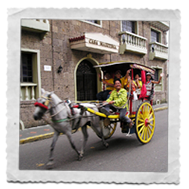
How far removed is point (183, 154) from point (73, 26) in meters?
8.94

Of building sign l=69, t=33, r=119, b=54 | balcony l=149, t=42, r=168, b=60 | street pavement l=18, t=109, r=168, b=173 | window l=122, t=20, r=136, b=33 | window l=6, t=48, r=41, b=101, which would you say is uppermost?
window l=122, t=20, r=136, b=33

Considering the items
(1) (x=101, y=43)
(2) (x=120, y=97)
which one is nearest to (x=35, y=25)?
(1) (x=101, y=43)

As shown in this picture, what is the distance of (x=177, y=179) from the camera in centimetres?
254

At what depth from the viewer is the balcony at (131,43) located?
1285 cm

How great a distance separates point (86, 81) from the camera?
36.0ft

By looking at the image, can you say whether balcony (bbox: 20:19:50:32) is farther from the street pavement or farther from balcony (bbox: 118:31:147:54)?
balcony (bbox: 118:31:147:54)

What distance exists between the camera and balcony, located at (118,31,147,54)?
506 inches

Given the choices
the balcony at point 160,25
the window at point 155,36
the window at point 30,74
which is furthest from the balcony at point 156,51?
the window at point 30,74

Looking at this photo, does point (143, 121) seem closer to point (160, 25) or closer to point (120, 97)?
point (120, 97)

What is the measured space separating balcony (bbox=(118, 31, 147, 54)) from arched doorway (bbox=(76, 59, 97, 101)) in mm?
3082

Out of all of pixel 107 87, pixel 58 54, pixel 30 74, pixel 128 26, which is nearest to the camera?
pixel 107 87

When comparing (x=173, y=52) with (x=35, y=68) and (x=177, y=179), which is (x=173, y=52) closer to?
(x=177, y=179)

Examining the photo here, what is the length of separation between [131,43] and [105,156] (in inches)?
423

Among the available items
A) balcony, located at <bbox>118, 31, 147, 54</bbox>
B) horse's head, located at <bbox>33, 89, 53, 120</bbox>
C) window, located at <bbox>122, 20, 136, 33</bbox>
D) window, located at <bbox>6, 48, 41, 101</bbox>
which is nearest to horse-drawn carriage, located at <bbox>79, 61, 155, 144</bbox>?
horse's head, located at <bbox>33, 89, 53, 120</bbox>
